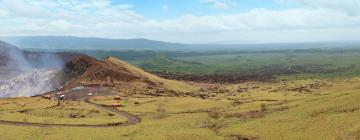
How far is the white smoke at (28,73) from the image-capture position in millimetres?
123500

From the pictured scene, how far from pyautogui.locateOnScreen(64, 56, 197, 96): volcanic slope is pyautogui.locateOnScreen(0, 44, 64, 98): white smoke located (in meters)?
6.79

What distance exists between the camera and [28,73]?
137 metres

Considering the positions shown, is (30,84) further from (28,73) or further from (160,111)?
(160,111)

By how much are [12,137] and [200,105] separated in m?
46.2

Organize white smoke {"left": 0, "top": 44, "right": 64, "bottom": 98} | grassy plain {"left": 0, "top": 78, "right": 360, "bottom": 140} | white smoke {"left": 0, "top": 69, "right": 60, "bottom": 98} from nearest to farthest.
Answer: grassy plain {"left": 0, "top": 78, "right": 360, "bottom": 140} < white smoke {"left": 0, "top": 69, "right": 60, "bottom": 98} < white smoke {"left": 0, "top": 44, "right": 64, "bottom": 98}

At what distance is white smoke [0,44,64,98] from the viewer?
12350 cm

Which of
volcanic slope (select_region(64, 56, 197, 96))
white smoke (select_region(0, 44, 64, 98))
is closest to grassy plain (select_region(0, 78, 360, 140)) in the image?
white smoke (select_region(0, 44, 64, 98))

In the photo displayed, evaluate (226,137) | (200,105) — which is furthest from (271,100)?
(226,137)

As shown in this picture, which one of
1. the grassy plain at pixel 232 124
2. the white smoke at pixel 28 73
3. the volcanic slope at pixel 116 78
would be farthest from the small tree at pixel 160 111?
the white smoke at pixel 28 73

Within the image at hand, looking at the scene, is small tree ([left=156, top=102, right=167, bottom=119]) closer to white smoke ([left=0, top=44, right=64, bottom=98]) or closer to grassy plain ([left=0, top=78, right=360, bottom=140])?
grassy plain ([left=0, top=78, right=360, bottom=140])

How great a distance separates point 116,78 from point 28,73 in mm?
28549

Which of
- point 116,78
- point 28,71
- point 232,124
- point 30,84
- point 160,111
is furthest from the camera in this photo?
point 28,71

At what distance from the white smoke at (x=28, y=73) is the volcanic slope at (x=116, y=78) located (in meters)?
6.79

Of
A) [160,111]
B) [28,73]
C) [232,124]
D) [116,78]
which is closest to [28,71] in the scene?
[28,73]
